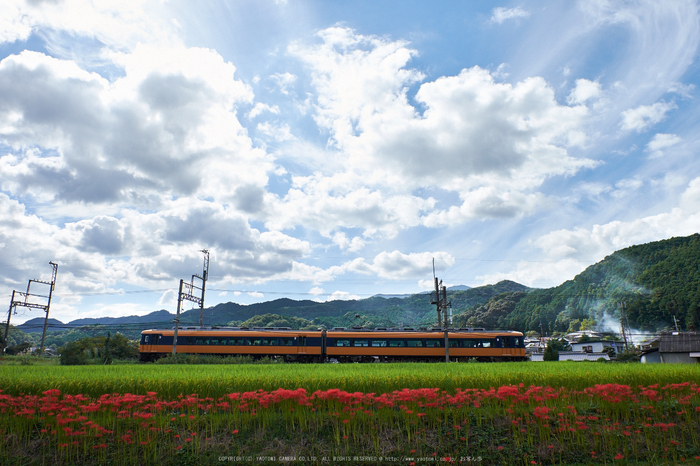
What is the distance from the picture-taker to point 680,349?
3312cm

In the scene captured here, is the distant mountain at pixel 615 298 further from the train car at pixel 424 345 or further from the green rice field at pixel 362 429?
the green rice field at pixel 362 429

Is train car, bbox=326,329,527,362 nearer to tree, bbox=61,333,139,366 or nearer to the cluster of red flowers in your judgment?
tree, bbox=61,333,139,366

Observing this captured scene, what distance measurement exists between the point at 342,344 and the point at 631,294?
4081 inches

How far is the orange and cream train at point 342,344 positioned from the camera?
31.7 metres

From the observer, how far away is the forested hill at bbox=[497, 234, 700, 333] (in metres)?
87.9

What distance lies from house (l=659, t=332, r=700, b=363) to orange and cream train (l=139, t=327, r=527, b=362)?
42.1 ft

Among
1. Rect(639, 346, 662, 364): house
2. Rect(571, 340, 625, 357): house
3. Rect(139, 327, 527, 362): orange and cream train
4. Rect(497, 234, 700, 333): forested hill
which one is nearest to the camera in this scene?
Rect(139, 327, 527, 362): orange and cream train

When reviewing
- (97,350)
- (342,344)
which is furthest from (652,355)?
(97,350)

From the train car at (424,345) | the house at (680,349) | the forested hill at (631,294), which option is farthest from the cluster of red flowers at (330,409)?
the forested hill at (631,294)

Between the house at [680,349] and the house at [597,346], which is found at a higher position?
the house at [680,349]

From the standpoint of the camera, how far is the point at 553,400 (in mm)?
9195

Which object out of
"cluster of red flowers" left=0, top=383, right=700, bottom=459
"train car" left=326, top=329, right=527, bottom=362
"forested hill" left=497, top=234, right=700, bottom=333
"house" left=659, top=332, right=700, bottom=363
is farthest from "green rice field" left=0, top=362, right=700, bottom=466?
"forested hill" left=497, top=234, right=700, bottom=333

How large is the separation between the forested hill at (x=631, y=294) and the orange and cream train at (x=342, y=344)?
67.0 meters

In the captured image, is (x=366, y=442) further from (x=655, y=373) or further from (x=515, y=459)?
(x=655, y=373)
